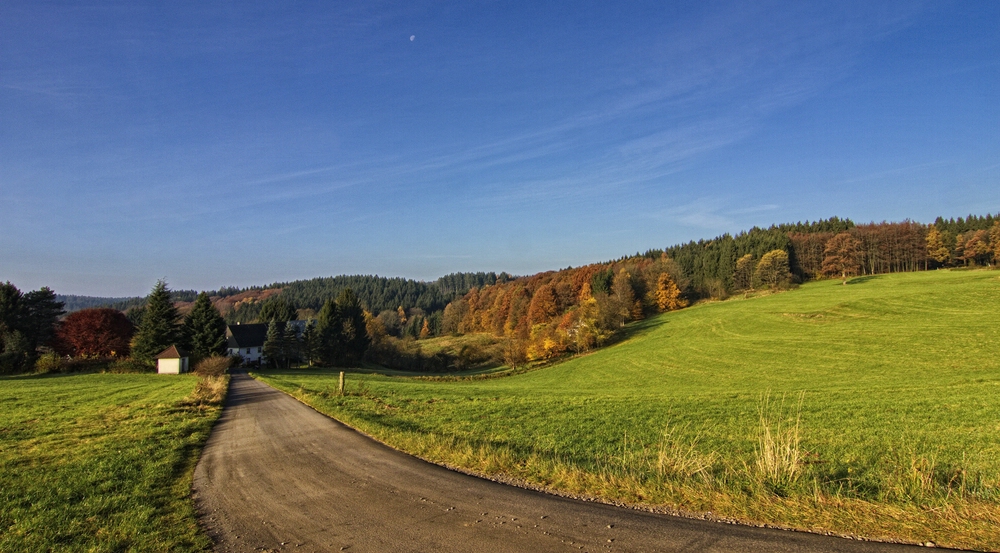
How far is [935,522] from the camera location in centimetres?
551

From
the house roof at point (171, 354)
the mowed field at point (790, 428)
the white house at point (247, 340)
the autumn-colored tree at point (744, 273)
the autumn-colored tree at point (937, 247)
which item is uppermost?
the autumn-colored tree at point (937, 247)

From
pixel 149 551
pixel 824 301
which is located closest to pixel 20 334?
pixel 149 551

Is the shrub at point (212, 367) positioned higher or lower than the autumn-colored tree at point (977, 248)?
lower

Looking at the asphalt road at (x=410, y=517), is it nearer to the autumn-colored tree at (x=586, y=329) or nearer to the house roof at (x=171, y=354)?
the house roof at (x=171, y=354)

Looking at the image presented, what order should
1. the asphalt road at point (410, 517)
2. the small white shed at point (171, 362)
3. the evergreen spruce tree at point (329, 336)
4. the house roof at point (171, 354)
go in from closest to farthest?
the asphalt road at point (410, 517) < the small white shed at point (171, 362) < the house roof at point (171, 354) < the evergreen spruce tree at point (329, 336)

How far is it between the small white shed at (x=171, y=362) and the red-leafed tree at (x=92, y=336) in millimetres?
16395

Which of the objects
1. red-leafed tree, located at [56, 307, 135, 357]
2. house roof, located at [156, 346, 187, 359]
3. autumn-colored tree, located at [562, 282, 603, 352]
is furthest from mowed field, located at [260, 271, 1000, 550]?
red-leafed tree, located at [56, 307, 135, 357]

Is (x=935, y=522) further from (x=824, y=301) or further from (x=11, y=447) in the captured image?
(x=824, y=301)

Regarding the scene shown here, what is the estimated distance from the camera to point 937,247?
91.1 m

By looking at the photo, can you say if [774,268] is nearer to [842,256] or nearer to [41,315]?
[842,256]

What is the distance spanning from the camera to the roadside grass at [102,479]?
6531 millimetres

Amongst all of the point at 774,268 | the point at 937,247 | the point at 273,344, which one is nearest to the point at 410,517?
the point at 273,344

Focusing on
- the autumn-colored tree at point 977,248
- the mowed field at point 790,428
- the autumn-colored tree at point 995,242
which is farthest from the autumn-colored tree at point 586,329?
the autumn-colored tree at point 977,248

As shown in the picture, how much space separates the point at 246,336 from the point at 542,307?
183ft
